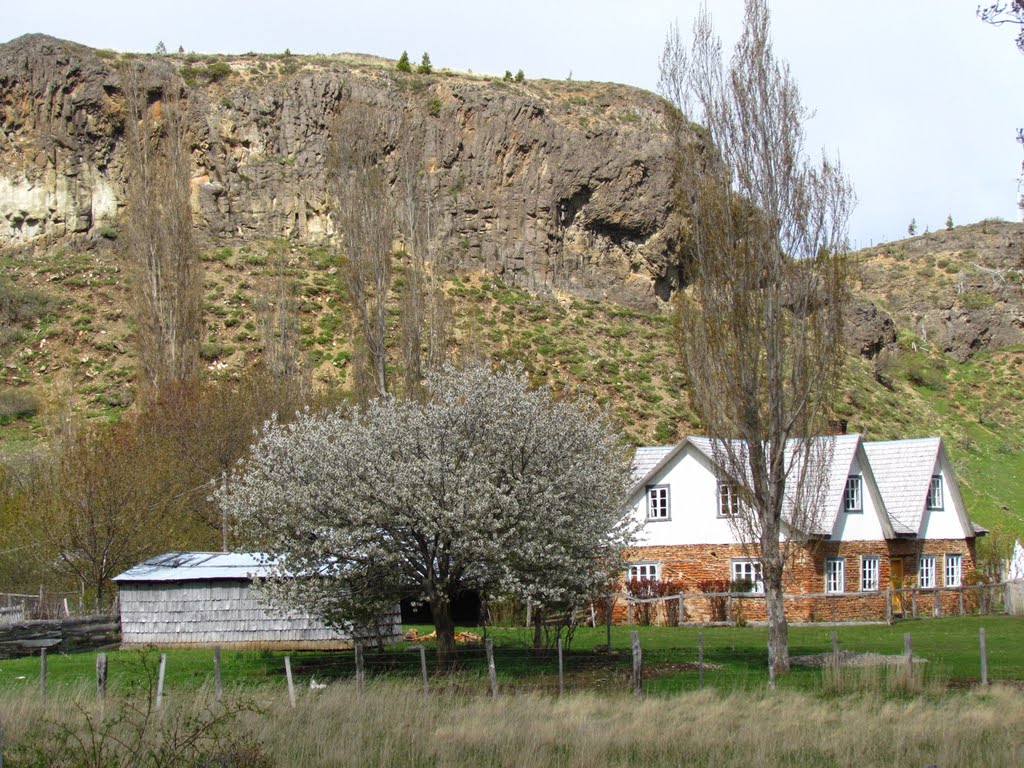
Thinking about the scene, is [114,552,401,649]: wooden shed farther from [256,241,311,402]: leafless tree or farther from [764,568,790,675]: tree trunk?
[256,241,311,402]: leafless tree

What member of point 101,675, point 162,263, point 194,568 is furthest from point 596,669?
point 162,263

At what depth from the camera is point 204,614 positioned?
26.0m

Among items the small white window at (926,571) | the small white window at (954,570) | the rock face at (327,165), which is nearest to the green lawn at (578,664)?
the small white window at (926,571)

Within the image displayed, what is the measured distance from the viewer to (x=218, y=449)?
36.2 meters

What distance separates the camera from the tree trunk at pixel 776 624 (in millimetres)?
19656

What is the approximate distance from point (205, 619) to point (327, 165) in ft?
143

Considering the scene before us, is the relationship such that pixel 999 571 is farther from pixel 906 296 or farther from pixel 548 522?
pixel 906 296

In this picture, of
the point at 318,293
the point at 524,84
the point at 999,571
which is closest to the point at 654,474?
the point at 999,571

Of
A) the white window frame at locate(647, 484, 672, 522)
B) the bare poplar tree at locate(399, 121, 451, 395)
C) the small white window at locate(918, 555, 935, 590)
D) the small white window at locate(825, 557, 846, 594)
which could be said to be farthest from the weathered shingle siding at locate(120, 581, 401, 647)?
the small white window at locate(918, 555, 935, 590)

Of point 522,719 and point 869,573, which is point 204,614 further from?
point 869,573

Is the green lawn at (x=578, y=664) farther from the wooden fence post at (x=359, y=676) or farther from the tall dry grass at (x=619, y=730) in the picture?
the tall dry grass at (x=619, y=730)

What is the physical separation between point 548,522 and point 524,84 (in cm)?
6373

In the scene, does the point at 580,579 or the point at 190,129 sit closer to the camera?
the point at 580,579

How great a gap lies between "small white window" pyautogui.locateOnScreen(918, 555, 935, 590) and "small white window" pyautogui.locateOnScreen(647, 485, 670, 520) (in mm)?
8060
